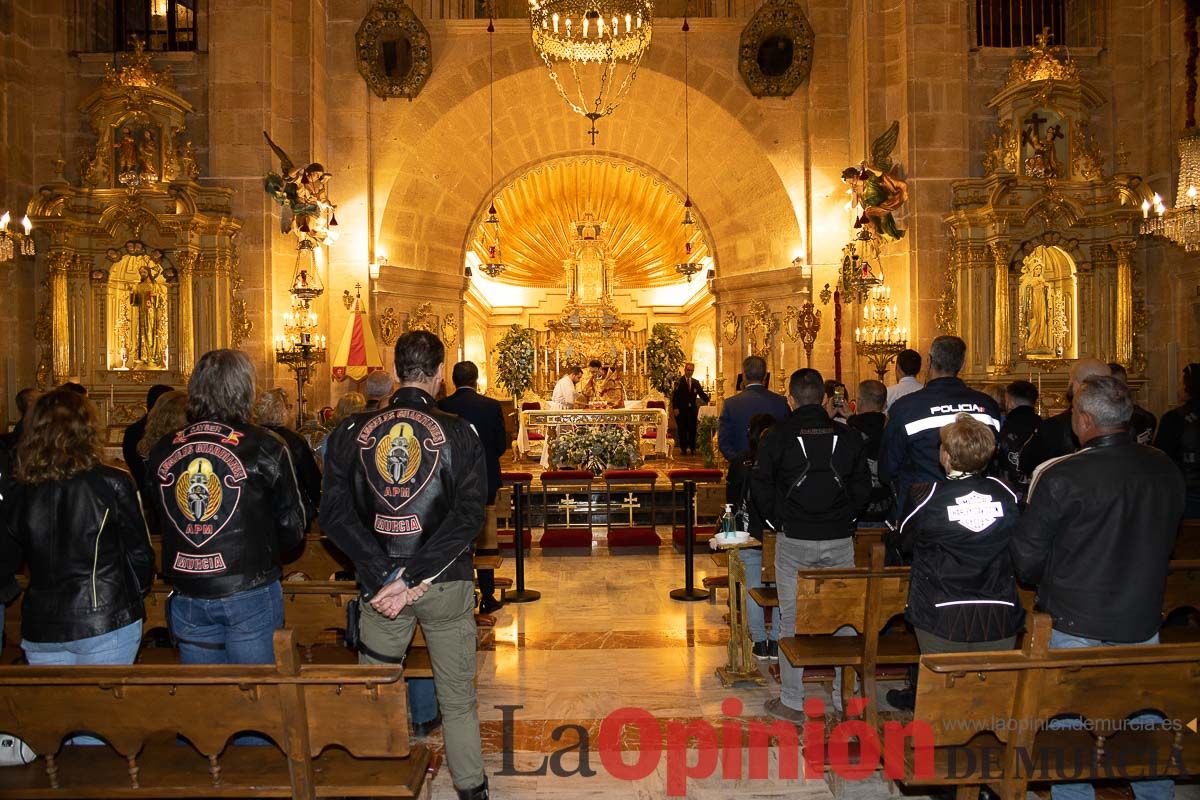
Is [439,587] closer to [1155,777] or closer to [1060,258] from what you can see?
[1155,777]

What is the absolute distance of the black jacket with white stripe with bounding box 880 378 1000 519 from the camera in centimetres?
516

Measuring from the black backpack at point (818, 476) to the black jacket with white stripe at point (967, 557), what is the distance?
46.5 inches

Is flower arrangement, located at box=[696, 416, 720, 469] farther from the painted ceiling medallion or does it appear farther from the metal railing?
the metal railing

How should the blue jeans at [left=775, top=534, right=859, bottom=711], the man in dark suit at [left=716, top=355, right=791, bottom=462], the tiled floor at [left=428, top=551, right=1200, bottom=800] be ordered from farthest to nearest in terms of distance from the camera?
the man in dark suit at [left=716, top=355, right=791, bottom=462] < the blue jeans at [left=775, top=534, right=859, bottom=711] < the tiled floor at [left=428, top=551, right=1200, bottom=800]

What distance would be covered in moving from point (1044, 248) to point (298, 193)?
10.1 m

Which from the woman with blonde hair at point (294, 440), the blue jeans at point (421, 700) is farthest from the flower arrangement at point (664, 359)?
the blue jeans at point (421, 700)

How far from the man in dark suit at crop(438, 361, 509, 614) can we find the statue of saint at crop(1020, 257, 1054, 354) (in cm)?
821

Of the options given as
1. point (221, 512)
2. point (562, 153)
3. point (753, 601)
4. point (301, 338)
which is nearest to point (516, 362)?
point (562, 153)

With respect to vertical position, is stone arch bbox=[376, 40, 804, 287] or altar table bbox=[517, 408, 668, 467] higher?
stone arch bbox=[376, 40, 804, 287]

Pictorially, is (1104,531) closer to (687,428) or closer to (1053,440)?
(1053,440)

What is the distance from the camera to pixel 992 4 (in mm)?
14484

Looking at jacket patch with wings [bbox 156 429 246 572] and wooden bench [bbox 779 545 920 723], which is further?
wooden bench [bbox 779 545 920 723]

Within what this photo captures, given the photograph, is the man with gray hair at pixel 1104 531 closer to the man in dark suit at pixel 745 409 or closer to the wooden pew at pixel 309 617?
the wooden pew at pixel 309 617

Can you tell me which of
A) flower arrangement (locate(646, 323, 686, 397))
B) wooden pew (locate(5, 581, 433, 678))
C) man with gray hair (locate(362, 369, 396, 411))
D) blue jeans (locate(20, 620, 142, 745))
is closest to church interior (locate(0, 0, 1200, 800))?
wooden pew (locate(5, 581, 433, 678))
